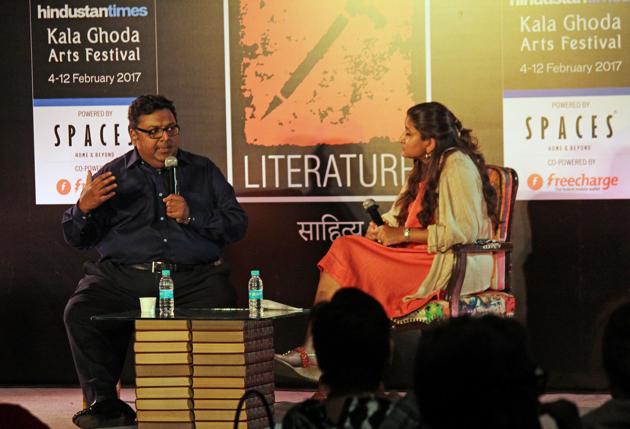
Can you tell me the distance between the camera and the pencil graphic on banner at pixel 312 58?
655 cm

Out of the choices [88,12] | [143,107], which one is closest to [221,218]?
[143,107]

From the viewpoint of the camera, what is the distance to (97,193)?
5680mm

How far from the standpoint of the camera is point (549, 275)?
644cm

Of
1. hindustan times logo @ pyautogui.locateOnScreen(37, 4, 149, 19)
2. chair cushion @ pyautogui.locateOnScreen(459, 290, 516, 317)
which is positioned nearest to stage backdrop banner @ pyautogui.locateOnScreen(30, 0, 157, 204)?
hindustan times logo @ pyautogui.locateOnScreen(37, 4, 149, 19)

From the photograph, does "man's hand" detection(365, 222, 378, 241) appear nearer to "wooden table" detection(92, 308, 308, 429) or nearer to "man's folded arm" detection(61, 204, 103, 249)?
"wooden table" detection(92, 308, 308, 429)

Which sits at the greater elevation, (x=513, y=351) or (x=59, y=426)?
(x=513, y=351)

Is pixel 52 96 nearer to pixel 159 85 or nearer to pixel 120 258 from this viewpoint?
pixel 159 85

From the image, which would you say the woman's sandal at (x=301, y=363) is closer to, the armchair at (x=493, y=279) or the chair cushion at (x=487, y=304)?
the armchair at (x=493, y=279)

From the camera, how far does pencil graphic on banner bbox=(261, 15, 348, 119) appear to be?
21.5ft

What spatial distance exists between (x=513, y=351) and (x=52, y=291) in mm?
5222

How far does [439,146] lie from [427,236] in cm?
49

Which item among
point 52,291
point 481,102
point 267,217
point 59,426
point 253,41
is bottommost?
point 59,426

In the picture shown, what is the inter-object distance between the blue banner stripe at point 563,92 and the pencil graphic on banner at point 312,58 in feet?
3.39

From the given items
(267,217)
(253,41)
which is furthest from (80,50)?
(267,217)
